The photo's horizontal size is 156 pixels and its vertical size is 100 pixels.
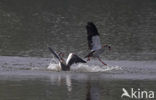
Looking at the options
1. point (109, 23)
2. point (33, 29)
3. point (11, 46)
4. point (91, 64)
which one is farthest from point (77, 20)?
point (91, 64)

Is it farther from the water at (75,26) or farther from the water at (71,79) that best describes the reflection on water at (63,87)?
the water at (75,26)

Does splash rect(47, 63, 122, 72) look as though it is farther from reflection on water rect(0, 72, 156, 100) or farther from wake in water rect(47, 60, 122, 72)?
reflection on water rect(0, 72, 156, 100)

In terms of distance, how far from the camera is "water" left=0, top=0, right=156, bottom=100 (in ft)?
70.1

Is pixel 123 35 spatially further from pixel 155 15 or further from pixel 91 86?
pixel 91 86

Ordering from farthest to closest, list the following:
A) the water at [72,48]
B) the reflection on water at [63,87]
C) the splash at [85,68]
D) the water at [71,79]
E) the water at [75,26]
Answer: the water at [75,26], the splash at [85,68], the water at [72,48], the water at [71,79], the reflection on water at [63,87]

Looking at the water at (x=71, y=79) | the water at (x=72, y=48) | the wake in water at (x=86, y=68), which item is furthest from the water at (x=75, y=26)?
the water at (x=71, y=79)

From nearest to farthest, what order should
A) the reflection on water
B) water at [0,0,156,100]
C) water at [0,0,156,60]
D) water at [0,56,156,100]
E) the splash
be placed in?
the reflection on water, water at [0,56,156,100], water at [0,0,156,100], the splash, water at [0,0,156,60]

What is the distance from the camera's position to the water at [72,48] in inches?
841

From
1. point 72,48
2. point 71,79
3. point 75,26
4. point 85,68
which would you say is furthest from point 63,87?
point 75,26

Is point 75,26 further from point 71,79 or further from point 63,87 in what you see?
point 63,87

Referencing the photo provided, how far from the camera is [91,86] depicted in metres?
21.9

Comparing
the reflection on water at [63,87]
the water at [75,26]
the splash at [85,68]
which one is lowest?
the reflection on water at [63,87]

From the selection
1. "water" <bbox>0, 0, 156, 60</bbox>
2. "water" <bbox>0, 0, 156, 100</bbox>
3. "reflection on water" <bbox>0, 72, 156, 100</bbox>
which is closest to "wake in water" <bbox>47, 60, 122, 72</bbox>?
"water" <bbox>0, 0, 156, 100</bbox>

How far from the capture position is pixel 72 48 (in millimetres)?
33812
